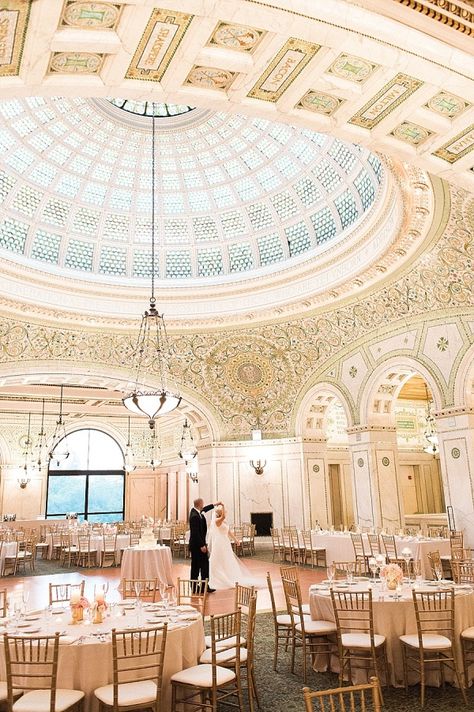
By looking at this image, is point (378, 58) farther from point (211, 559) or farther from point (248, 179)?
point (248, 179)

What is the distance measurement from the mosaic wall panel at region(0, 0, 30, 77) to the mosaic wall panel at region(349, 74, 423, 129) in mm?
2989

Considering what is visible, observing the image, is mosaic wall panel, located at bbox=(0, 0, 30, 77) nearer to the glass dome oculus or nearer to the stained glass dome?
the stained glass dome

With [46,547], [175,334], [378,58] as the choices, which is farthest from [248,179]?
[46,547]

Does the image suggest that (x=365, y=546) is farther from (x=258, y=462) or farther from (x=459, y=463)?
(x=258, y=462)

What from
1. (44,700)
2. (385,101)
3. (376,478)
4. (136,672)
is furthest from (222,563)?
(385,101)

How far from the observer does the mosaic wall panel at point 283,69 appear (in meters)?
4.58

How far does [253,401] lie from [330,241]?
582 cm

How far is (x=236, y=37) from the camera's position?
4.48 m

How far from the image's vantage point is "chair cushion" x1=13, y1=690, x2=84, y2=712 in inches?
159

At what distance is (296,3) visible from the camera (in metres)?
Result: 4.10

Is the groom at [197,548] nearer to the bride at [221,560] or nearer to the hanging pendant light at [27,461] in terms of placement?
the bride at [221,560]

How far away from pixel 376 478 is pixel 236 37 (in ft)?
40.3

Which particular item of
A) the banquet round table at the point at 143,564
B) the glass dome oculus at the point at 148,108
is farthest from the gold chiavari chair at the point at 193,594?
the glass dome oculus at the point at 148,108

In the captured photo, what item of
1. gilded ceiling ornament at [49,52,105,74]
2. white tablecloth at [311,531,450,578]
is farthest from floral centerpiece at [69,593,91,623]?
white tablecloth at [311,531,450,578]
